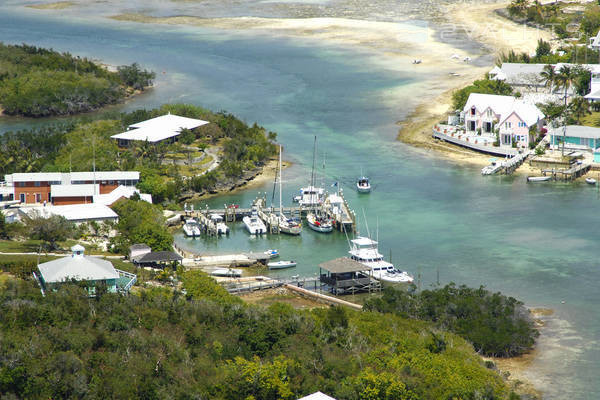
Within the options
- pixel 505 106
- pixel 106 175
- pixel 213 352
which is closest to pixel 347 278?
pixel 213 352

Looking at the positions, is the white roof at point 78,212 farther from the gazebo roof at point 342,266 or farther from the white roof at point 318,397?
the white roof at point 318,397

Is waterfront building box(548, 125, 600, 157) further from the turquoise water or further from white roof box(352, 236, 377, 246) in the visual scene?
white roof box(352, 236, 377, 246)

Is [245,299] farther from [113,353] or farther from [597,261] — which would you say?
[597,261]

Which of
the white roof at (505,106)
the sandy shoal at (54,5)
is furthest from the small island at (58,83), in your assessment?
the sandy shoal at (54,5)

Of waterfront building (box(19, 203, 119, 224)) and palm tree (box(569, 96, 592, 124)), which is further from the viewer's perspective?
palm tree (box(569, 96, 592, 124))

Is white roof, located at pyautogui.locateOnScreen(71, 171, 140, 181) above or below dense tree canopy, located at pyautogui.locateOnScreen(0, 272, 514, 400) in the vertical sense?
above

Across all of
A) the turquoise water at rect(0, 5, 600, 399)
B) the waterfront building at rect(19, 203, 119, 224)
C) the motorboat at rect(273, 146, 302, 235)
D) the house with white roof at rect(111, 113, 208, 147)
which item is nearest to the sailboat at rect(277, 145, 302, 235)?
the motorboat at rect(273, 146, 302, 235)

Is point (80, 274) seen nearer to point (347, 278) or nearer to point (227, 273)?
point (227, 273)
